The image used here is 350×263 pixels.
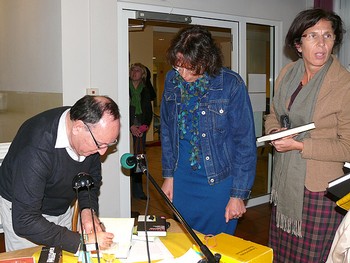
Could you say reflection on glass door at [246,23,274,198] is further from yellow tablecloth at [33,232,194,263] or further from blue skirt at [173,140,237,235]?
yellow tablecloth at [33,232,194,263]

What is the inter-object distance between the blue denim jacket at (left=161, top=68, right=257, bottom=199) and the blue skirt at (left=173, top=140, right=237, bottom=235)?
0.14 ft

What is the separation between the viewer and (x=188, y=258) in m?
1.40

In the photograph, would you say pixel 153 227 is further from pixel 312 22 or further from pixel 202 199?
pixel 312 22

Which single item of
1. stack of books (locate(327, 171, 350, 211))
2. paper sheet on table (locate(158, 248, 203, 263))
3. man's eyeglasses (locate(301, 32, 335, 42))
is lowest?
paper sheet on table (locate(158, 248, 203, 263))

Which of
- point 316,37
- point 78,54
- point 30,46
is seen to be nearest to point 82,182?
point 316,37

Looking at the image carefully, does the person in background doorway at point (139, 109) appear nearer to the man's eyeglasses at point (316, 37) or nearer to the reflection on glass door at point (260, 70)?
the reflection on glass door at point (260, 70)

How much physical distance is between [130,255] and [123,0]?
7.94 feet

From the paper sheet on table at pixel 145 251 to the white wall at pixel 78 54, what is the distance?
176cm

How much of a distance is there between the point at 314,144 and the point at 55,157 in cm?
116

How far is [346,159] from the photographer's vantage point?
1.79m

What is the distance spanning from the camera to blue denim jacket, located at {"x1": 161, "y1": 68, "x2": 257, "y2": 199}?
1923 mm

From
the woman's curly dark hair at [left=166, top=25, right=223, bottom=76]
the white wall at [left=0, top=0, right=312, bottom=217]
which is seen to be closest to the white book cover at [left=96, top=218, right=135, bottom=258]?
the woman's curly dark hair at [left=166, top=25, right=223, bottom=76]

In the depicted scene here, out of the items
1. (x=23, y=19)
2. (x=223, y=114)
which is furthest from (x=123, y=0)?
(x=223, y=114)

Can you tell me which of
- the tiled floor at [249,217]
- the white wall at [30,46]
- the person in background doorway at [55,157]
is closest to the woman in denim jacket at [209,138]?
the person in background doorway at [55,157]
